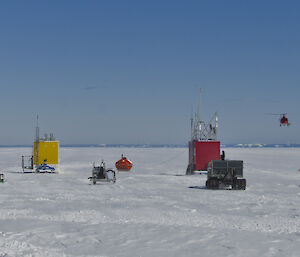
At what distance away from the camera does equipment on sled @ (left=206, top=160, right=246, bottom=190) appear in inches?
826

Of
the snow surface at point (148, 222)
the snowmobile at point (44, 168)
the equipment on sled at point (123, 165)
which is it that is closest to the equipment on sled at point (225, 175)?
the snow surface at point (148, 222)

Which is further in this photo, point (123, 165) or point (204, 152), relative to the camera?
point (123, 165)

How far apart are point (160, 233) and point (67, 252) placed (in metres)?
2.81

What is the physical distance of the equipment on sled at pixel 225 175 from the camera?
20984 millimetres

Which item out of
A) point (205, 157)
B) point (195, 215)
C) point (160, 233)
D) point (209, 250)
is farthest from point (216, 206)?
point (205, 157)

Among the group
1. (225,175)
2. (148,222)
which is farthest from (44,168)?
(148,222)

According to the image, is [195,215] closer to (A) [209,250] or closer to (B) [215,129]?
(A) [209,250]

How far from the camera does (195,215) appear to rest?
13406 millimetres

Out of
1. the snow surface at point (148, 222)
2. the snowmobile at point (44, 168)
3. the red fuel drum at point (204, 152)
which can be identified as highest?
the red fuel drum at point (204, 152)

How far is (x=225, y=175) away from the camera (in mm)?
21297

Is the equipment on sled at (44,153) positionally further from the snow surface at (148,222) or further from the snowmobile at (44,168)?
the snow surface at (148,222)

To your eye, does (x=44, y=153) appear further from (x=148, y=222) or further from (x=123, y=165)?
(x=148, y=222)

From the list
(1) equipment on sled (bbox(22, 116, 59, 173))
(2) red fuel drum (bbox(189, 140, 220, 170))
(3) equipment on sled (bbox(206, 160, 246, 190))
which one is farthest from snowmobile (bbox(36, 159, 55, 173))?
(3) equipment on sled (bbox(206, 160, 246, 190))

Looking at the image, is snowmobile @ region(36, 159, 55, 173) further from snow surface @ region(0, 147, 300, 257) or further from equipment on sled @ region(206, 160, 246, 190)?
equipment on sled @ region(206, 160, 246, 190)
